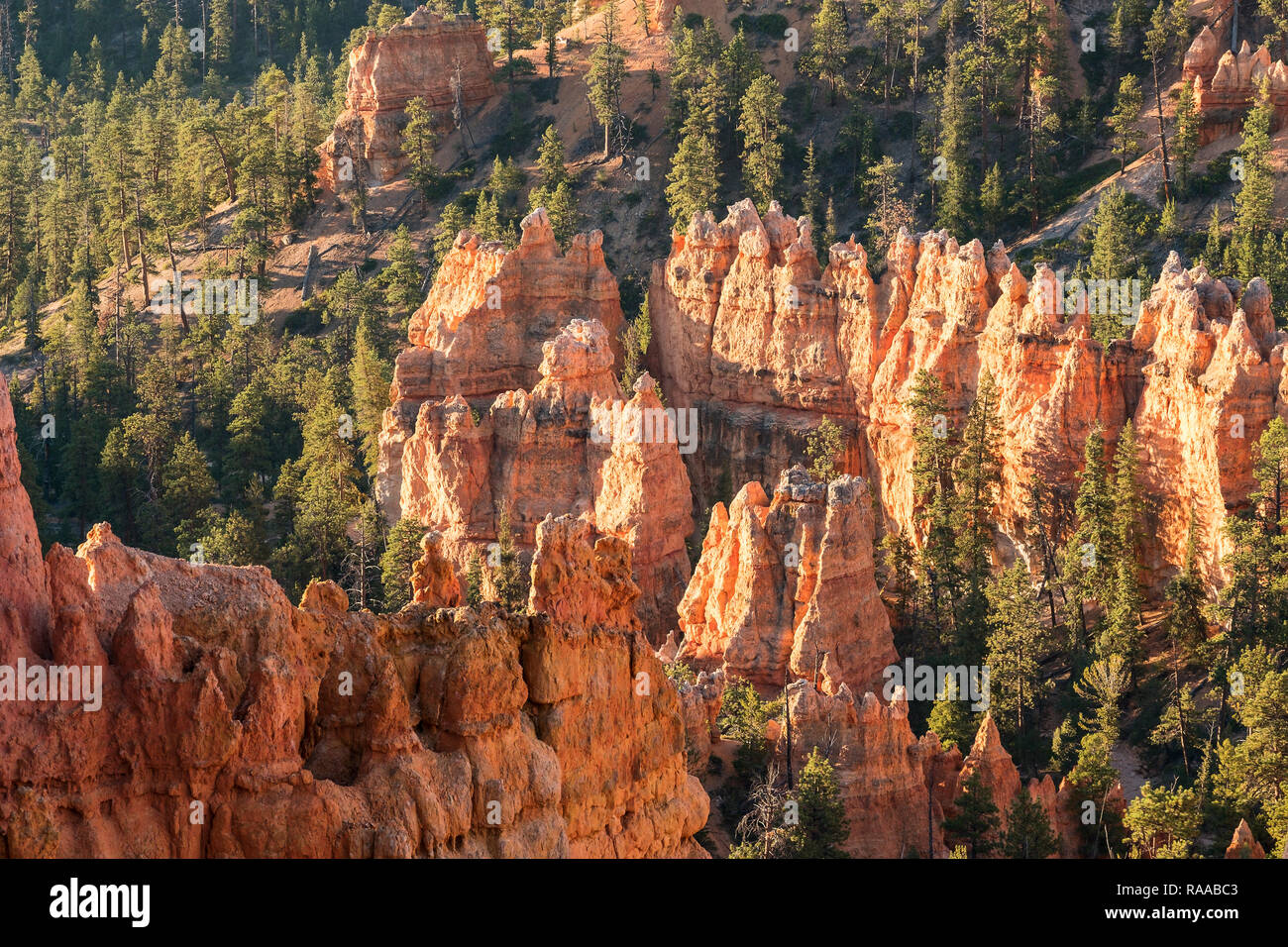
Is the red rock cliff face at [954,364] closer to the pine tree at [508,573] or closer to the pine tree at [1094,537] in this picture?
the pine tree at [1094,537]

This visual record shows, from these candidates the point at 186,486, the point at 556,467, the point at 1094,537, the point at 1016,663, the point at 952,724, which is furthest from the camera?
the point at 186,486

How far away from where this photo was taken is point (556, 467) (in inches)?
3263

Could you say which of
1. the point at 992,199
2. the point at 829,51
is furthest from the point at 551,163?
the point at 992,199

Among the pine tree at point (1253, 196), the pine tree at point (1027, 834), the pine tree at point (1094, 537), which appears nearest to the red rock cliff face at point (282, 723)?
the pine tree at point (1027, 834)

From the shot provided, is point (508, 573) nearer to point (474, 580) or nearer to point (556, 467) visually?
point (474, 580)

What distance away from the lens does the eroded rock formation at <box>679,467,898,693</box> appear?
68625mm

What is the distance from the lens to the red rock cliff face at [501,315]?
8969 cm

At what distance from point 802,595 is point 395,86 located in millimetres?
62551

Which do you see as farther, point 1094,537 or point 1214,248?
point 1214,248

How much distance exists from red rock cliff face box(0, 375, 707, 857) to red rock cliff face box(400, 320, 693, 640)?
1523 inches

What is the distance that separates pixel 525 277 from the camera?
3607 inches

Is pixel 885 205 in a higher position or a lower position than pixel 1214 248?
higher
